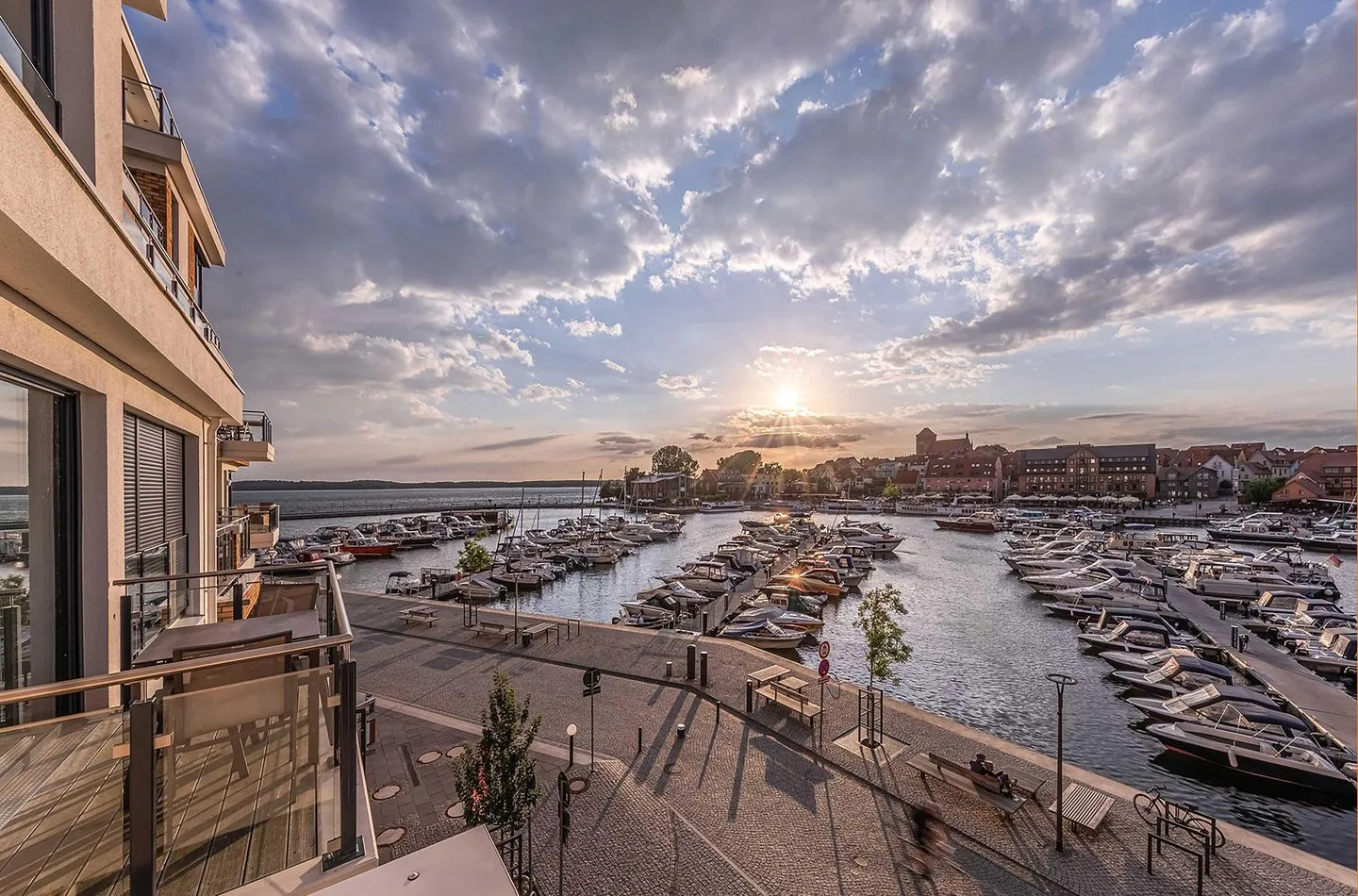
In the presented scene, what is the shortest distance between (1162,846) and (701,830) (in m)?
8.75

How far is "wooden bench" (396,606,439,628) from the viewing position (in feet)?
82.2

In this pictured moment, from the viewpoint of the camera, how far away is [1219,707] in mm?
17906

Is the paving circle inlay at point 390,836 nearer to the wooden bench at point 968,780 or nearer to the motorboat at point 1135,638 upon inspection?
the wooden bench at point 968,780

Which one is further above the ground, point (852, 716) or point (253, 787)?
point (253, 787)

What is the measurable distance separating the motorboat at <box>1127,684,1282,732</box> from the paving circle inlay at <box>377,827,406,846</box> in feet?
72.6

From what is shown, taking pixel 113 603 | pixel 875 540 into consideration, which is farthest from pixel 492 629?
pixel 875 540

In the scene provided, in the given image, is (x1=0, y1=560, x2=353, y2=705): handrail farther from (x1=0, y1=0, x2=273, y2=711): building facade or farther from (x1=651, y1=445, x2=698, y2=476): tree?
(x1=651, y1=445, x2=698, y2=476): tree

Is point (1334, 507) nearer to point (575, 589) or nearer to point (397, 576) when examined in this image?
point (575, 589)

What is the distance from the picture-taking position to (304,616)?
18.7 feet

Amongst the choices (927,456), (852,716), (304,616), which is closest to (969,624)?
(852,716)

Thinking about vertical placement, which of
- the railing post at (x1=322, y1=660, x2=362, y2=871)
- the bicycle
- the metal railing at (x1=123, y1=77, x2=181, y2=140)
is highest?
the metal railing at (x1=123, y1=77, x2=181, y2=140)

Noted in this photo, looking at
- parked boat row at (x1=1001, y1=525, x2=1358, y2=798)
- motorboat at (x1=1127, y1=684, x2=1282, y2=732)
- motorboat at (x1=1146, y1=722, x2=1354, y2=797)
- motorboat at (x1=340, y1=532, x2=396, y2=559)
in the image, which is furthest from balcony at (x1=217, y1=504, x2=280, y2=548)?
motorboat at (x1=340, y1=532, x2=396, y2=559)

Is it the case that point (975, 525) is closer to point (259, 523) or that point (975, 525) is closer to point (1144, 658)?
point (1144, 658)

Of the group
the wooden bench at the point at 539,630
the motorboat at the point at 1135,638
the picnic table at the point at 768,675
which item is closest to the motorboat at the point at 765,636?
the picnic table at the point at 768,675
